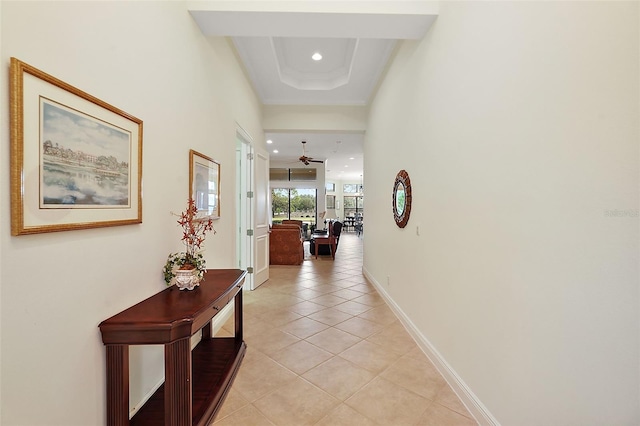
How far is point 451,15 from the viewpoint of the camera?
2.17 meters

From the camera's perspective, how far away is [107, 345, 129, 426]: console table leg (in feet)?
4.75

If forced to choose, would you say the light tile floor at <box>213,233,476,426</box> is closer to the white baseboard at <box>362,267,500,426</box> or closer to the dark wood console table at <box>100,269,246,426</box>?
the white baseboard at <box>362,267,500,426</box>

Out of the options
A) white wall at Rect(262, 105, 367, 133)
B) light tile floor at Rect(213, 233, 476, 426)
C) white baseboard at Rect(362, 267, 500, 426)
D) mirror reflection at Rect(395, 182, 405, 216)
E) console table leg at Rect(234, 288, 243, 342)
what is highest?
white wall at Rect(262, 105, 367, 133)

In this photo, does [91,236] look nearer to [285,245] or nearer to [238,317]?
[238,317]

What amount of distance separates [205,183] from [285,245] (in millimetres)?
4186

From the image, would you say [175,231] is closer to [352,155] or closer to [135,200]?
[135,200]

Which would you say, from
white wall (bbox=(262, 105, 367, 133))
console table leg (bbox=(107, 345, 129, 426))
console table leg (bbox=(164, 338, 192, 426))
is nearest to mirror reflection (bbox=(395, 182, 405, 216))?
white wall (bbox=(262, 105, 367, 133))

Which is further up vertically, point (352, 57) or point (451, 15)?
point (352, 57)

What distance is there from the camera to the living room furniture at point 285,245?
264 inches

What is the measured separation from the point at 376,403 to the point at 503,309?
1099 millimetres

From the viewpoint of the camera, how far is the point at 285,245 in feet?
22.1

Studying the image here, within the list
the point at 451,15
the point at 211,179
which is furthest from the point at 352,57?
the point at 211,179

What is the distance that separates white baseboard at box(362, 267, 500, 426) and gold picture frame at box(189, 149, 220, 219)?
7.91 feet

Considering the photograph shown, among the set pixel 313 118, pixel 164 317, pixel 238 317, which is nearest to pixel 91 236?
pixel 164 317
